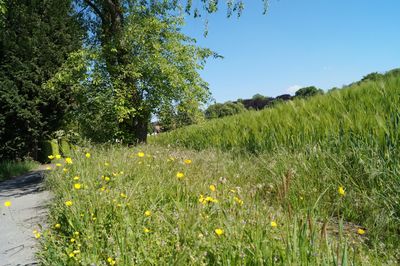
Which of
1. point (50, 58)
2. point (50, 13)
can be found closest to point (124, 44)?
point (50, 58)

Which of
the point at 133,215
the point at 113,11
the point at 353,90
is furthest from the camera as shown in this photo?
the point at 113,11

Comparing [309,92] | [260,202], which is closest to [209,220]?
[260,202]

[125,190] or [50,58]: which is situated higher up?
[50,58]

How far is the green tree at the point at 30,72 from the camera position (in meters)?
13.4

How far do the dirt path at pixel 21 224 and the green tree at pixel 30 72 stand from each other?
7828 millimetres

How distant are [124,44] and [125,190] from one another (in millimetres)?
5048

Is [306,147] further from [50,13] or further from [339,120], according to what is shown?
[50,13]

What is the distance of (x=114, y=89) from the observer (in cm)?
729

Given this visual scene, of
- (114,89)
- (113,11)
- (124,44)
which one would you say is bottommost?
(114,89)

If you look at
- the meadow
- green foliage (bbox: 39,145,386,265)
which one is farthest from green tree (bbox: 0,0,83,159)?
green foliage (bbox: 39,145,386,265)

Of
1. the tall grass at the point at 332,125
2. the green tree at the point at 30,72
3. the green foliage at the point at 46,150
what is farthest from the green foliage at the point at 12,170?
the tall grass at the point at 332,125

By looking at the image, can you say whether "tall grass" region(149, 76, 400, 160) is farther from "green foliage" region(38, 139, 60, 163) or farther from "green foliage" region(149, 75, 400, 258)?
"green foliage" region(38, 139, 60, 163)

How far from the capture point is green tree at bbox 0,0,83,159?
44.1 feet

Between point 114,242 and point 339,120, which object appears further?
point 339,120
